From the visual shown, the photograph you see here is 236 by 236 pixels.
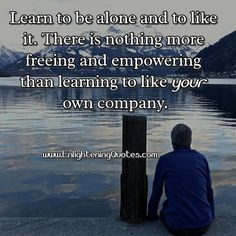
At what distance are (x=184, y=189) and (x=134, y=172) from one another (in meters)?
1.03

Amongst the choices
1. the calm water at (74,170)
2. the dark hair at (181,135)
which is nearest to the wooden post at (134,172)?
the dark hair at (181,135)

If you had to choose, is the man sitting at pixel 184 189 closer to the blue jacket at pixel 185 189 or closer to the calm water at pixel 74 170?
the blue jacket at pixel 185 189

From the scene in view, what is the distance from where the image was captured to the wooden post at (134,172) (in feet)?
22.5

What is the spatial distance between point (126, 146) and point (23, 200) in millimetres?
5389

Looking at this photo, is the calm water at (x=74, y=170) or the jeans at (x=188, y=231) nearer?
the jeans at (x=188, y=231)

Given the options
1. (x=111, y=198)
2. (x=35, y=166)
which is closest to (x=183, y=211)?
(x=111, y=198)

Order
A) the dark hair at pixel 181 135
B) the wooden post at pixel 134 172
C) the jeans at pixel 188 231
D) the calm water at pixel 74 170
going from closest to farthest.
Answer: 1. the jeans at pixel 188 231
2. the dark hair at pixel 181 135
3. the wooden post at pixel 134 172
4. the calm water at pixel 74 170

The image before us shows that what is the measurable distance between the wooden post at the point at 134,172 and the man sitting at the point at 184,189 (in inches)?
16.3

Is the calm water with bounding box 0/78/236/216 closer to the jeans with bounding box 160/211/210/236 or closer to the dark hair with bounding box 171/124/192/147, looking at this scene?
the jeans with bounding box 160/211/210/236

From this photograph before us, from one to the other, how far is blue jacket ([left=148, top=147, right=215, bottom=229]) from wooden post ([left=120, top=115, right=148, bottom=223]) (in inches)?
17.4

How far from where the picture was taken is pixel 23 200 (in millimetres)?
11461

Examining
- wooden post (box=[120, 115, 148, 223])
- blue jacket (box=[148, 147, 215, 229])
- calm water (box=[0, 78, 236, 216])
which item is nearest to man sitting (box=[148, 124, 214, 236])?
blue jacket (box=[148, 147, 215, 229])

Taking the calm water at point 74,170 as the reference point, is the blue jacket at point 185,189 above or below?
above

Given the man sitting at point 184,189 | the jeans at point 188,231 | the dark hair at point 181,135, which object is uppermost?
the dark hair at point 181,135
